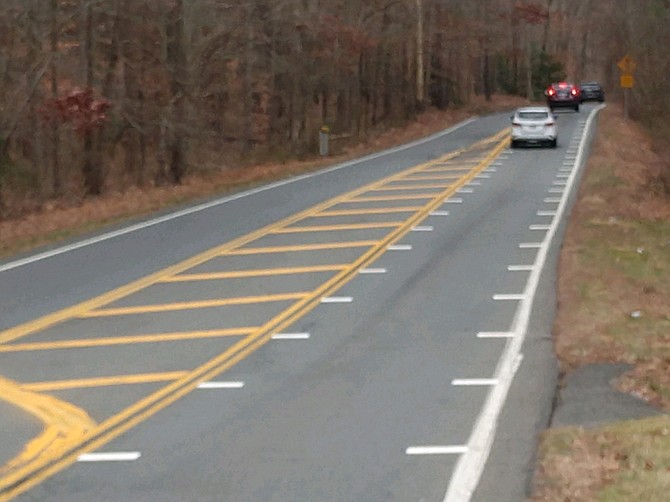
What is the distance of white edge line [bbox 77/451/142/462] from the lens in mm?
9156

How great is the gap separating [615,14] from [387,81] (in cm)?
1315


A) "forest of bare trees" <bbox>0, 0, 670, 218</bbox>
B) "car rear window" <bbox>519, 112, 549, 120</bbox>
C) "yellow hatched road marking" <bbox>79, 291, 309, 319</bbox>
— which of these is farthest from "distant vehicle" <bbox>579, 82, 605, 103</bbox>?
"yellow hatched road marking" <bbox>79, 291, 309, 319</bbox>

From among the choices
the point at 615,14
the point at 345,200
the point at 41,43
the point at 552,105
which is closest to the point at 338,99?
the point at 552,105

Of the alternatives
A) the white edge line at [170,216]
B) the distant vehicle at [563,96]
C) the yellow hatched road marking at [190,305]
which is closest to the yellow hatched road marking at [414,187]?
the white edge line at [170,216]

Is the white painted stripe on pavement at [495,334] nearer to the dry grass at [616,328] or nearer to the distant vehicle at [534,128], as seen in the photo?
the dry grass at [616,328]

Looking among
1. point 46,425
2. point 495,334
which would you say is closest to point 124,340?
point 46,425

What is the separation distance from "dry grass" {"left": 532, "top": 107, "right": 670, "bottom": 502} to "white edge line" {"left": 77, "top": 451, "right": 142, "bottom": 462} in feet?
10.0

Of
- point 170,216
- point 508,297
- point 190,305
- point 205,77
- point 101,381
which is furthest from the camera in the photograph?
point 205,77

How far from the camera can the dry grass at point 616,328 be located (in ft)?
26.7

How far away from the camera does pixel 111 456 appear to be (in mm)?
9258

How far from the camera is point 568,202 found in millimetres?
26609

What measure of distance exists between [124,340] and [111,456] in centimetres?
459

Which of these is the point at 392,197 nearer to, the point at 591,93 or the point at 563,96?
the point at 563,96

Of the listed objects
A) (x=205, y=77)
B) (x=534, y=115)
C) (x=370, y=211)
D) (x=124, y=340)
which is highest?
(x=205, y=77)
